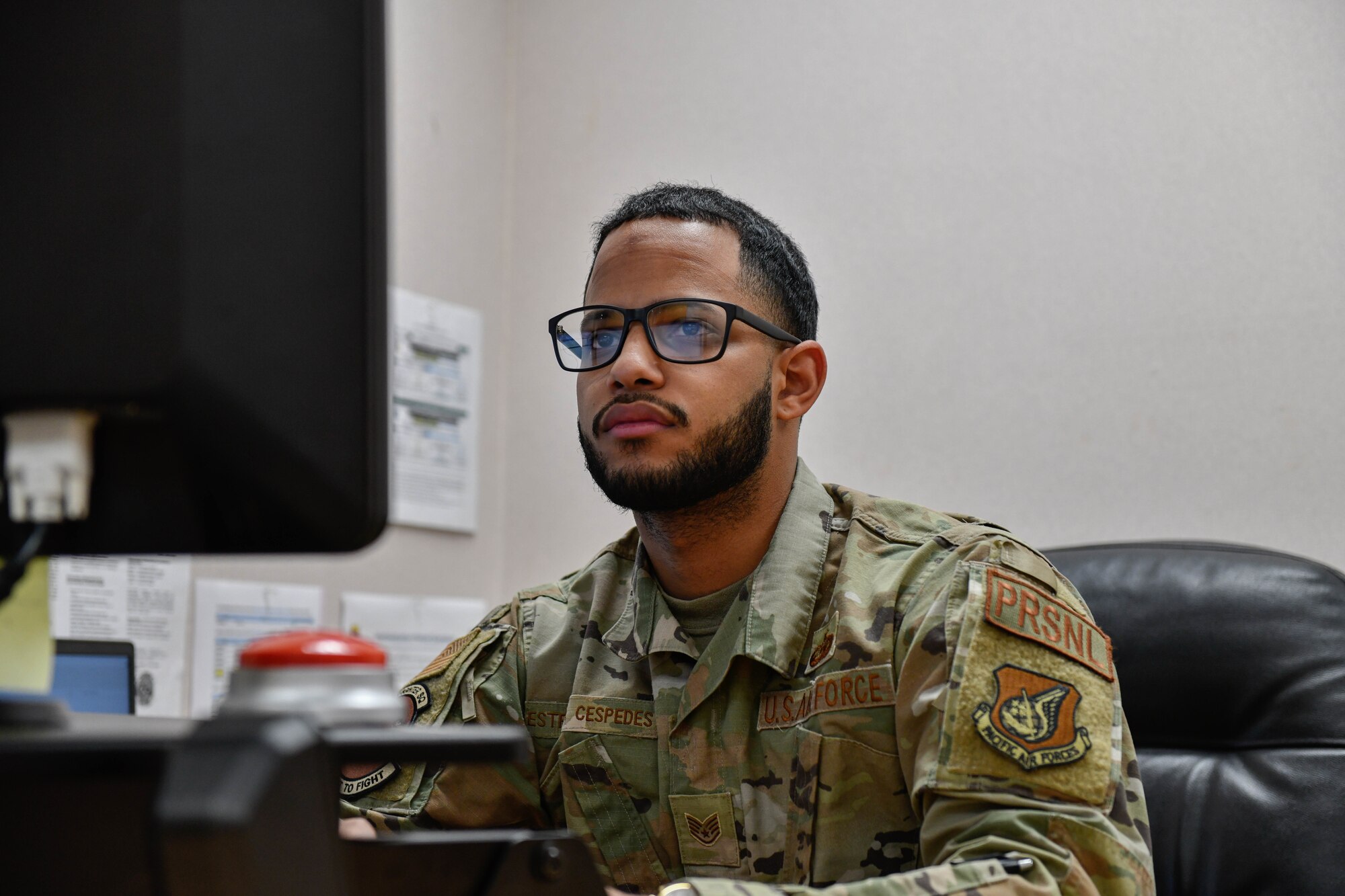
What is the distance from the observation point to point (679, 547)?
134 cm

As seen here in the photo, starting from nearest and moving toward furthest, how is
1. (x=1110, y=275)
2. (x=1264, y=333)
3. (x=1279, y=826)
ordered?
(x=1279, y=826) → (x=1264, y=333) → (x=1110, y=275)

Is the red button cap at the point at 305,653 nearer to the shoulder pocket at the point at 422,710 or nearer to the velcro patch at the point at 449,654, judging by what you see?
the shoulder pocket at the point at 422,710

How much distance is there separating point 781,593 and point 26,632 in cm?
79

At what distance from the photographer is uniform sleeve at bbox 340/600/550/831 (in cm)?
119

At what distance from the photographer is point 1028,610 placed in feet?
3.35

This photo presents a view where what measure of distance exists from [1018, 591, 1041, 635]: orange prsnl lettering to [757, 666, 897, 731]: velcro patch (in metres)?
0.14

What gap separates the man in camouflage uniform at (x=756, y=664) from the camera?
0.95 metres

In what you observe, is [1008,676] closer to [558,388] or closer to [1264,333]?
[1264,333]

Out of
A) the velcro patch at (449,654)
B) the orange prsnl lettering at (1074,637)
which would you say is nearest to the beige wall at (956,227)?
the velcro patch at (449,654)

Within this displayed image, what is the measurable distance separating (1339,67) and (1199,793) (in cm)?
101

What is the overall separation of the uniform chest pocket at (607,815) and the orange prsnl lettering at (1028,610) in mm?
436

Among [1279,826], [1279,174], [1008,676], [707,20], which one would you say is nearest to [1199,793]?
[1279,826]

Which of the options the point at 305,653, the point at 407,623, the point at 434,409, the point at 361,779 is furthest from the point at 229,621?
the point at 305,653

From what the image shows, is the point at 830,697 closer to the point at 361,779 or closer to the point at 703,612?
the point at 703,612
